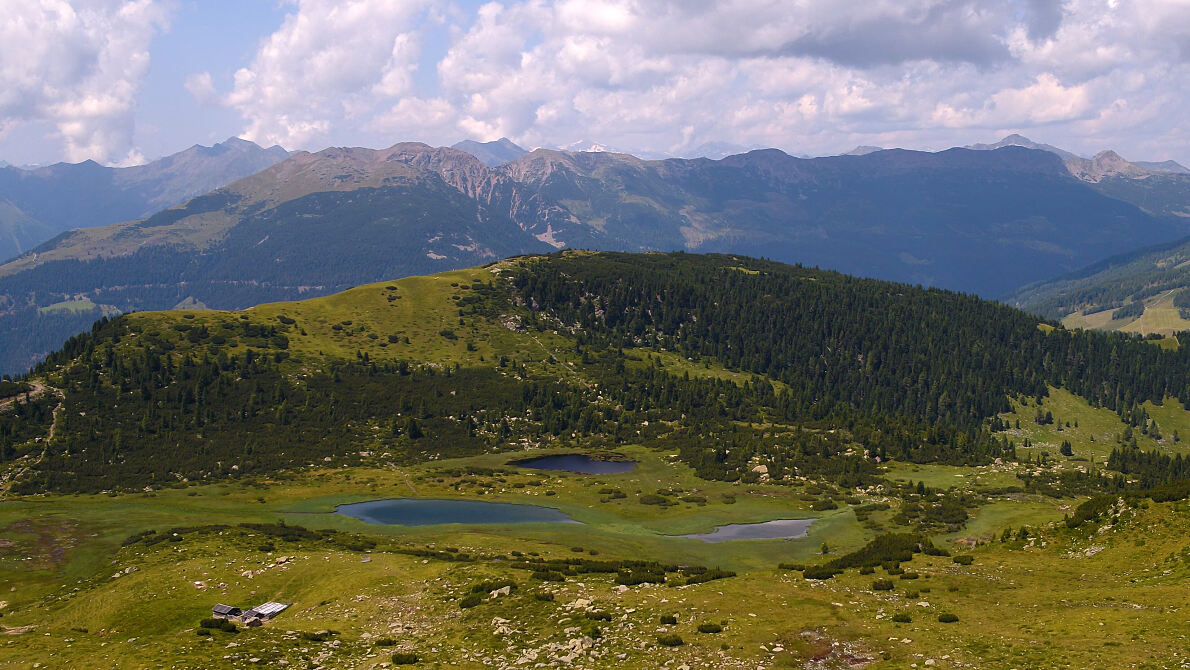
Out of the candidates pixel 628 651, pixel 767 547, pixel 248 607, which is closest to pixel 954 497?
pixel 767 547

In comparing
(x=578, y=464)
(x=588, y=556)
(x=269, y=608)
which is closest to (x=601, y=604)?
(x=269, y=608)

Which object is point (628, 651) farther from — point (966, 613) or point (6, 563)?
point (6, 563)

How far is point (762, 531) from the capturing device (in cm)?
12462

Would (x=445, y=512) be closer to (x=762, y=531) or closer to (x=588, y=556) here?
(x=588, y=556)

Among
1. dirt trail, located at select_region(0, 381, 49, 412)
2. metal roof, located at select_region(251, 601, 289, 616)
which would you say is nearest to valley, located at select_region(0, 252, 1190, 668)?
metal roof, located at select_region(251, 601, 289, 616)

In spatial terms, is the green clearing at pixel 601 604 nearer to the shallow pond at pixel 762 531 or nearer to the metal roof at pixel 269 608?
the metal roof at pixel 269 608

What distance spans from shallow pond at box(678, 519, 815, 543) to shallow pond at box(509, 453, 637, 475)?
2055 inches

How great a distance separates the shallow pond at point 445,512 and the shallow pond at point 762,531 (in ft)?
83.6

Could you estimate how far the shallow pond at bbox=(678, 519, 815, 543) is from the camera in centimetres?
11975

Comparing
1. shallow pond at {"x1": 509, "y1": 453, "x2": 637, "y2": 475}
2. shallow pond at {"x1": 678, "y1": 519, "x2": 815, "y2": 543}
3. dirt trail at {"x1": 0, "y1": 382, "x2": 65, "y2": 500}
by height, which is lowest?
shallow pond at {"x1": 678, "y1": 519, "x2": 815, "y2": 543}

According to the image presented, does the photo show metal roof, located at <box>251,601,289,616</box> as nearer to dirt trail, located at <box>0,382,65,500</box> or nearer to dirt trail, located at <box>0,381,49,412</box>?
dirt trail, located at <box>0,382,65,500</box>

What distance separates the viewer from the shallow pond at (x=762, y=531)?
4715 inches

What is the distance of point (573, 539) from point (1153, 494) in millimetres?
70559

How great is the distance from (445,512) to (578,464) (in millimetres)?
53173
